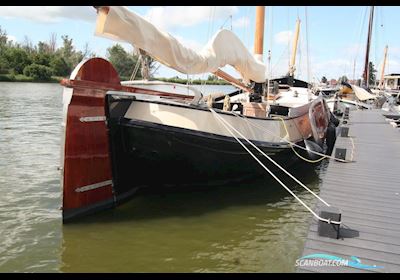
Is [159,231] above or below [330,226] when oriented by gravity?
below

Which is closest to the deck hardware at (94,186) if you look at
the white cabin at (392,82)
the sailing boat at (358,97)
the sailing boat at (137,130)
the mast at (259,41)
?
the sailing boat at (137,130)

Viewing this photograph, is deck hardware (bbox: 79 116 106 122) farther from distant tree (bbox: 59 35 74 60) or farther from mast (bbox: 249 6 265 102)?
distant tree (bbox: 59 35 74 60)

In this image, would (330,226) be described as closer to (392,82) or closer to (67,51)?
(392,82)

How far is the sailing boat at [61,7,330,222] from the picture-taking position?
20.3 feet

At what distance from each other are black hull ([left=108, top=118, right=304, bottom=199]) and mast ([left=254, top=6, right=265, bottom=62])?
437 cm

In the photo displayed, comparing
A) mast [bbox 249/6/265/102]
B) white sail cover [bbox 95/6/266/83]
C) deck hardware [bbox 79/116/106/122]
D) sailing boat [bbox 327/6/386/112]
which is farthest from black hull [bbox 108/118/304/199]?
sailing boat [bbox 327/6/386/112]

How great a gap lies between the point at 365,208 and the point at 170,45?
3543 millimetres

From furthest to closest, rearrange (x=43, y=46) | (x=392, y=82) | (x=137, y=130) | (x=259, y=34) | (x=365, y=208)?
1. (x=43, y=46)
2. (x=392, y=82)
3. (x=259, y=34)
4. (x=137, y=130)
5. (x=365, y=208)

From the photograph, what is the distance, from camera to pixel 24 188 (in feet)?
26.7

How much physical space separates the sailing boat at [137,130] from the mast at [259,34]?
335 cm

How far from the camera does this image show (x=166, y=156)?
683cm

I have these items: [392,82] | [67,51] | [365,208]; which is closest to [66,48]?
[67,51]

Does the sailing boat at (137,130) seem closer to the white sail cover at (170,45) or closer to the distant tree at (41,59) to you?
the white sail cover at (170,45)

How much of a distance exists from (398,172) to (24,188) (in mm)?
6962
